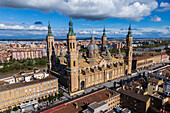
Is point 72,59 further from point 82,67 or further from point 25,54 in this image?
point 25,54

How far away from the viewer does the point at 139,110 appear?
26.7 m

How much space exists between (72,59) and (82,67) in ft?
26.3

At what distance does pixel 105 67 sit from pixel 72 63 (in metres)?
18.1

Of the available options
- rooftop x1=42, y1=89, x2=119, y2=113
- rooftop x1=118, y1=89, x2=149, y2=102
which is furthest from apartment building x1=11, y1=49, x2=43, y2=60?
rooftop x1=118, y1=89, x2=149, y2=102

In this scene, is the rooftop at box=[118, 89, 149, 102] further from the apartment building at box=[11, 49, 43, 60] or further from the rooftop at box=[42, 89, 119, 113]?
the apartment building at box=[11, 49, 43, 60]

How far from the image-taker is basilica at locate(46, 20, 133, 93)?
126ft

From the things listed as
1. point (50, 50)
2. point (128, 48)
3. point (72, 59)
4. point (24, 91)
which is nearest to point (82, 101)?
point (72, 59)

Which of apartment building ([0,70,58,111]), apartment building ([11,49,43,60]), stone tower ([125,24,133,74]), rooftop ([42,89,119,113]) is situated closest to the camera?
rooftop ([42,89,119,113])

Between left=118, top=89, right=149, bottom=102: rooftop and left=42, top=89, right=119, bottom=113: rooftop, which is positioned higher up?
left=118, top=89, right=149, bottom=102: rooftop

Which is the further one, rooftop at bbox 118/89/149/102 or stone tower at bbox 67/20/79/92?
stone tower at bbox 67/20/79/92

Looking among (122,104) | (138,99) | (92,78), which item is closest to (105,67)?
(92,78)

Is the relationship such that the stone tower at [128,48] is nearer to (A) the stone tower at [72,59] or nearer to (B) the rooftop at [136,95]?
(A) the stone tower at [72,59]

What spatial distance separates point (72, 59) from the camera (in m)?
38.1

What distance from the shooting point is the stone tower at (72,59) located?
37656 mm
